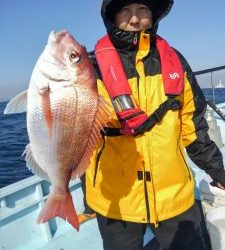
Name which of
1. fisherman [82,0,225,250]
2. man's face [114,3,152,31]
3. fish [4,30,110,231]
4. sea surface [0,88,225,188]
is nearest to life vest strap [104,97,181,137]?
fisherman [82,0,225,250]

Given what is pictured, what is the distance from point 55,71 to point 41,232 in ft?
9.55

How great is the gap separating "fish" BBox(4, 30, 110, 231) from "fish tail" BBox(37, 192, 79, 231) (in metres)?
0.08

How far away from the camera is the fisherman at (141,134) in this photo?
2615mm

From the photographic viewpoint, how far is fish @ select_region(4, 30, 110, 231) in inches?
77.0

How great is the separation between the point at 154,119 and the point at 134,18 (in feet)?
2.68

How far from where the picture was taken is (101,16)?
287 cm

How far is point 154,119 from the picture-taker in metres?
2.61

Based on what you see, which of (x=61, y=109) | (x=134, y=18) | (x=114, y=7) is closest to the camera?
(x=61, y=109)

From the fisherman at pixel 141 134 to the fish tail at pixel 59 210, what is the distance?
22.6 inches

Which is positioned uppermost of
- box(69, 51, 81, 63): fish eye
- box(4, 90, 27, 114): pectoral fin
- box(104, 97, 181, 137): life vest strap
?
box(69, 51, 81, 63): fish eye

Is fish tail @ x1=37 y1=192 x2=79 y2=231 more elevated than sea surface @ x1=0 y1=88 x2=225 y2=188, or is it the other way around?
fish tail @ x1=37 y1=192 x2=79 y2=231

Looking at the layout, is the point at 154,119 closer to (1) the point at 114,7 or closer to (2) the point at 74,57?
(2) the point at 74,57

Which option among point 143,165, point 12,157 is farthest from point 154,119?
point 12,157

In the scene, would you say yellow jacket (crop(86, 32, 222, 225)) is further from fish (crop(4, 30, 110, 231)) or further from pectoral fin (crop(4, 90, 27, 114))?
pectoral fin (crop(4, 90, 27, 114))
